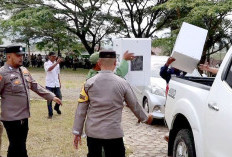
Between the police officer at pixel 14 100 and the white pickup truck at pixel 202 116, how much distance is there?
1.86m

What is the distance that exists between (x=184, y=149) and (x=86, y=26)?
27.5m

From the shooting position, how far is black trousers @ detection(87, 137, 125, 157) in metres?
3.43

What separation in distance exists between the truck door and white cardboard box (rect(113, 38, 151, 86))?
18.8ft

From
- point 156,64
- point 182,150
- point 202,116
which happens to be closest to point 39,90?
point 182,150

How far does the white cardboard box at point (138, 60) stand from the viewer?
923 cm

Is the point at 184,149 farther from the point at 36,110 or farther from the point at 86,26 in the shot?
the point at 86,26

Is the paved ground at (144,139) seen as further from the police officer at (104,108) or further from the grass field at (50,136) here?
the police officer at (104,108)

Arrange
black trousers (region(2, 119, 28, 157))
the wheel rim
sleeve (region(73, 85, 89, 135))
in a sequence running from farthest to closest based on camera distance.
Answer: black trousers (region(2, 119, 28, 157))
the wheel rim
sleeve (region(73, 85, 89, 135))

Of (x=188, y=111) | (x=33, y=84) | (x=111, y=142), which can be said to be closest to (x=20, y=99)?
(x=33, y=84)

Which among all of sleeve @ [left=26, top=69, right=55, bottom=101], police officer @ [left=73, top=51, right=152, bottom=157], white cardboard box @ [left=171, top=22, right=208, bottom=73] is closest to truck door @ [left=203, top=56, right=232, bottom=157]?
police officer @ [left=73, top=51, right=152, bottom=157]

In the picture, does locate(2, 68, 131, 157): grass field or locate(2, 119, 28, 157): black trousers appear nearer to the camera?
locate(2, 119, 28, 157): black trousers

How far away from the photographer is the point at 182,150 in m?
4.11

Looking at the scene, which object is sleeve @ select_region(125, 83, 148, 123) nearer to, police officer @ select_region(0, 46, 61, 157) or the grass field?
police officer @ select_region(0, 46, 61, 157)

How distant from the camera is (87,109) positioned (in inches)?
138
